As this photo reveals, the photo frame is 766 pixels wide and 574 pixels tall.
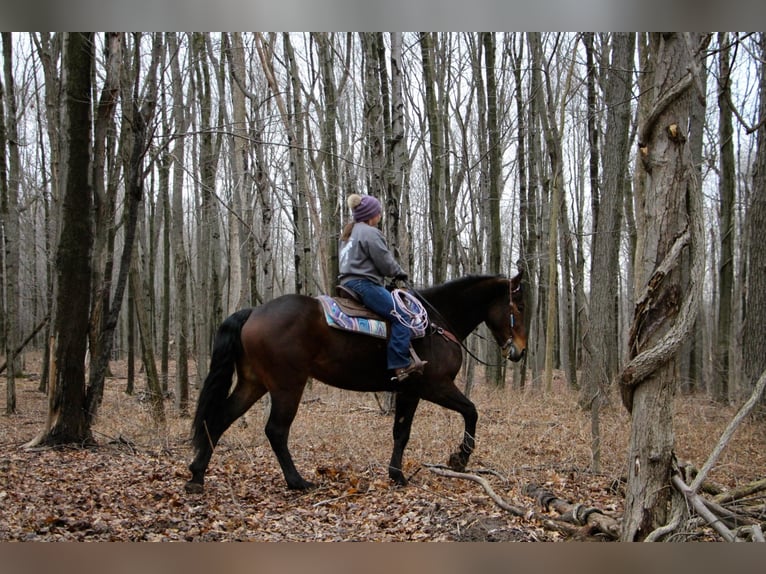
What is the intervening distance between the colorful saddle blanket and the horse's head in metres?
0.92

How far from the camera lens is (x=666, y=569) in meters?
3.11

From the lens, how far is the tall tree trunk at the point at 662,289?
3172 millimetres

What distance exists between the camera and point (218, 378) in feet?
16.0

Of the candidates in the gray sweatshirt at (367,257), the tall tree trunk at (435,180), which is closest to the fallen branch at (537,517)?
the gray sweatshirt at (367,257)

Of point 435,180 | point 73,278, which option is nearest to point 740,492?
point 73,278

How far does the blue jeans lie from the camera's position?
16.5 ft

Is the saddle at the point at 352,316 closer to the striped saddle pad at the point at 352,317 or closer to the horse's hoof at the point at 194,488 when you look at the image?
the striped saddle pad at the point at 352,317

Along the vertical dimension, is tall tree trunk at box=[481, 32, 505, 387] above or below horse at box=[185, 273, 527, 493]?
above

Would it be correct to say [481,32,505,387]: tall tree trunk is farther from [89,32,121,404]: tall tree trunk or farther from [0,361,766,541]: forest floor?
[89,32,121,404]: tall tree trunk

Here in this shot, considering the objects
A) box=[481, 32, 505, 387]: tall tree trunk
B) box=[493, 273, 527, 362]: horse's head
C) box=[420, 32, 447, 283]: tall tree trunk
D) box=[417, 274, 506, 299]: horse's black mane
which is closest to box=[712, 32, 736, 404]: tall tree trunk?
box=[481, 32, 505, 387]: tall tree trunk

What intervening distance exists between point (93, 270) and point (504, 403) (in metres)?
6.60

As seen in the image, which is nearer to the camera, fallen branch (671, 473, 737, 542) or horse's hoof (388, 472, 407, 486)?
fallen branch (671, 473, 737, 542)
